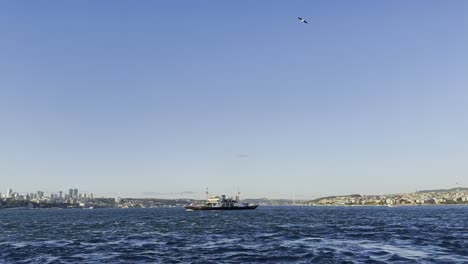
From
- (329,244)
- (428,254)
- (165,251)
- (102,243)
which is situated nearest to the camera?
(428,254)

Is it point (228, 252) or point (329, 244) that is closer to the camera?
point (228, 252)

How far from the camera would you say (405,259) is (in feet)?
117

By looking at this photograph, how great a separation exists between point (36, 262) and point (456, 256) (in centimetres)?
3704

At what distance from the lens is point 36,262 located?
120ft

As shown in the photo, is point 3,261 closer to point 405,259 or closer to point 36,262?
point 36,262

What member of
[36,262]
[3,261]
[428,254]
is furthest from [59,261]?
[428,254]

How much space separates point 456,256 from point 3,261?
40.3 meters

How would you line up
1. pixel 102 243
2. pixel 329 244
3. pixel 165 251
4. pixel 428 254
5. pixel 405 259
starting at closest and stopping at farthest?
pixel 405 259, pixel 428 254, pixel 165 251, pixel 329 244, pixel 102 243

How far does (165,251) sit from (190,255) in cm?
416

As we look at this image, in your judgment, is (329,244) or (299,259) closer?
(299,259)

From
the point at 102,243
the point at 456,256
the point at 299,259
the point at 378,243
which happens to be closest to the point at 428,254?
the point at 456,256

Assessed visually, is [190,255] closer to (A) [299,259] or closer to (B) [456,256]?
(A) [299,259]

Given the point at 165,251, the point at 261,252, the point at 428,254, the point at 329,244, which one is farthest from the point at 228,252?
the point at 428,254

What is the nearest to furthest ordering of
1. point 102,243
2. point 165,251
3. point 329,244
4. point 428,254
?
point 428,254 → point 165,251 → point 329,244 → point 102,243
